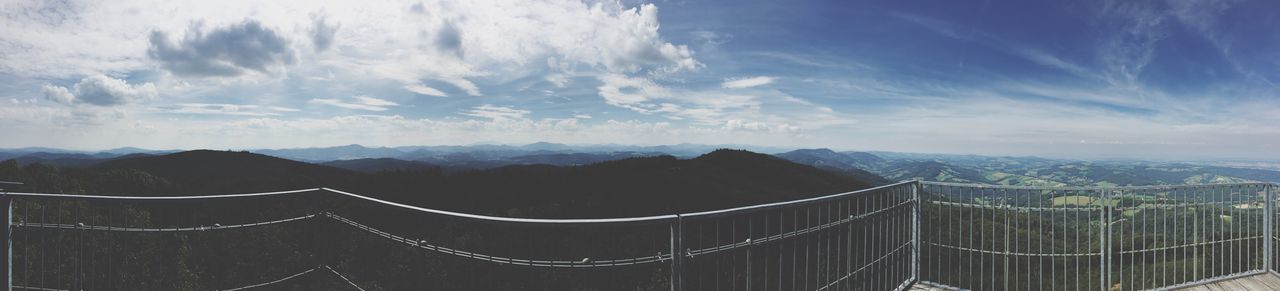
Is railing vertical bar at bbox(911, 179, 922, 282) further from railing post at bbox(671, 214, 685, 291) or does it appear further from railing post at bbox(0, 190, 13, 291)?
railing post at bbox(0, 190, 13, 291)

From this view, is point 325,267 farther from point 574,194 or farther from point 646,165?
point 646,165

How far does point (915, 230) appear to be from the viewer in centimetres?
654

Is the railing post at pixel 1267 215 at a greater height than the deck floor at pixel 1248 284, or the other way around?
the railing post at pixel 1267 215

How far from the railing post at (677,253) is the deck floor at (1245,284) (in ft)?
13.8

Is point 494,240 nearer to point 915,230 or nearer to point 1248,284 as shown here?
point 915,230

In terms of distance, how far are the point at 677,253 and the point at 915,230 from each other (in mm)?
4101

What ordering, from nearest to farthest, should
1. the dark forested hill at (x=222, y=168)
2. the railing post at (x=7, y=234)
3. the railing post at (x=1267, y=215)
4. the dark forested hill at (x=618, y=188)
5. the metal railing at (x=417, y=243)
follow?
the metal railing at (x=417, y=243) < the railing post at (x=7, y=234) < the railing post at (x=1267, y=215) < the dark forested hill at (x=618, y=188) < the dark forested hill at (x=222, y=168)

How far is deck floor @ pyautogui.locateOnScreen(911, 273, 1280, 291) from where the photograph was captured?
270 inches

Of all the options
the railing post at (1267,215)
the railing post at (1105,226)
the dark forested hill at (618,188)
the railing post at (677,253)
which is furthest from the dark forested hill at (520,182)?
the railing post at (677,253)

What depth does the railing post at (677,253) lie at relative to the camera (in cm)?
369

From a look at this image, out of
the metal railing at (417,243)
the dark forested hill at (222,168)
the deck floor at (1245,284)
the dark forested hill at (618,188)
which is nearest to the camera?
the metal railing at (417,243)

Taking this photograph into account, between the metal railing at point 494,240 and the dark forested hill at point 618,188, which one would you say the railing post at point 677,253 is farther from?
the dark forested hill at point 618,188

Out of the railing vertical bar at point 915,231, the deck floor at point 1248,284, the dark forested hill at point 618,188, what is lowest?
the dark forested hill at point 618,188

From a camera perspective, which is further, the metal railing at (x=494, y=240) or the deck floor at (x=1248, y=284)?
the deck floor at (x=1248, y=284)
